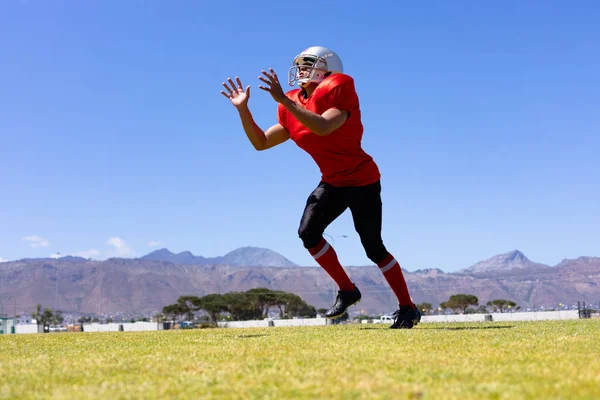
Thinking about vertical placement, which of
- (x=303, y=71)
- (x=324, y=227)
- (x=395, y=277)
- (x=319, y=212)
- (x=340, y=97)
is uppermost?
(x=303, y=71)

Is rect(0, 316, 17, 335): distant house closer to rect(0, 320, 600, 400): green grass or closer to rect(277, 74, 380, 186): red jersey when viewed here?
rect(277, 74, 380, 186): red jersey

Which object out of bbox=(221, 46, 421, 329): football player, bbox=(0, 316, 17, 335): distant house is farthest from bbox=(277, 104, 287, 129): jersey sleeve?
bbox=(0, 316, 17, 335): distant house

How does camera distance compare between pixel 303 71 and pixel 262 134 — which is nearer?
pixel 303 71

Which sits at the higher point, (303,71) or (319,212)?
(303,71)

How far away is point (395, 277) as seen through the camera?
904cm

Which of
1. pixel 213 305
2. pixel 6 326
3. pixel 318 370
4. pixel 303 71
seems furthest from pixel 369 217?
pixel 213 305

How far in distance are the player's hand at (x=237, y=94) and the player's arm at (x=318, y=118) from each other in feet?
3.33

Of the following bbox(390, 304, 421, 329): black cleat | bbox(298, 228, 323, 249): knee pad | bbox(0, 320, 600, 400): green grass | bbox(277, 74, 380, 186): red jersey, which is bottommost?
bbox(0, 320, 600, 400): green grass

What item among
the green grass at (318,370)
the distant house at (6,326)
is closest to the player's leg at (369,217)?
the green grass at (318,370)

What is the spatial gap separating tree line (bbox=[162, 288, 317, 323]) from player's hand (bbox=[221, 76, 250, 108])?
121927mm

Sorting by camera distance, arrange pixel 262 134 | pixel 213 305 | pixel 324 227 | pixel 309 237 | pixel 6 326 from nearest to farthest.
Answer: pixel 309 237 → pixel 324 227 → pixel 262 134 → pixel 6 326 → pixel 213 305

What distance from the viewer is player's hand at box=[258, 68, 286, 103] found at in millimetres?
7414

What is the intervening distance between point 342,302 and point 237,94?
2.84 meters

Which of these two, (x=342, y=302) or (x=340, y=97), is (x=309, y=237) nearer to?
(x=342, y=302)
